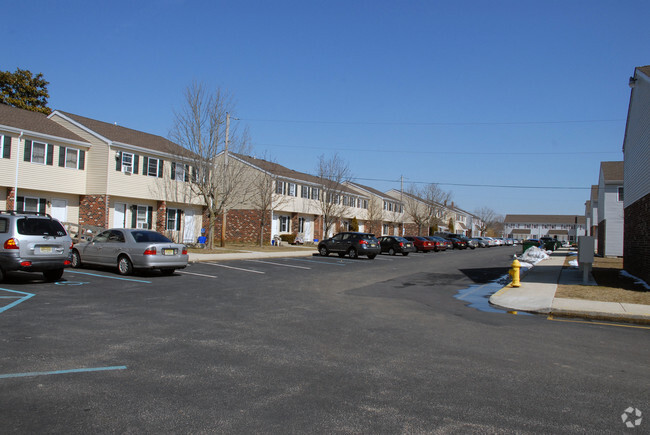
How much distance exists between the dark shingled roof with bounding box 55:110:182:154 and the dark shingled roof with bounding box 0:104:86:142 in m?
1.14

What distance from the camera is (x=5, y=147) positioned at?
76.4 ft

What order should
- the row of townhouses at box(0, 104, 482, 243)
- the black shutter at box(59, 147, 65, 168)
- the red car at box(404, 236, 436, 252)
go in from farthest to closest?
1. the red car at box(404, 236, 436, 252)
2. the black shutter at box(59, 147, 65, 168)
3. the row of townhouses at box(0, 104, 482, 243)

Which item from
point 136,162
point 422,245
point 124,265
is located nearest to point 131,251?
point 124,265

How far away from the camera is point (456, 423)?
169 inches

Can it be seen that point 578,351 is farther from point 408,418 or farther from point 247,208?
point 247,208

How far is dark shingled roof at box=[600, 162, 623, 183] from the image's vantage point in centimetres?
3625

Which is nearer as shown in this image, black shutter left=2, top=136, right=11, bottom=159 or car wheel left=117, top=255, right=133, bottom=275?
car wheel left=117, top=255, right=133, bottom=275

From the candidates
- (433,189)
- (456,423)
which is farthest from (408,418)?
(433,189)

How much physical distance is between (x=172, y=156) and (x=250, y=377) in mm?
26419

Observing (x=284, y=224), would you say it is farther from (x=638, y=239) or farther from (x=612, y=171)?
(x=638, y=239)

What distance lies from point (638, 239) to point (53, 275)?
63.0ft

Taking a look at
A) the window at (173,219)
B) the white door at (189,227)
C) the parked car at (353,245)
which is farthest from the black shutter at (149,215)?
the parked car at (353,245)

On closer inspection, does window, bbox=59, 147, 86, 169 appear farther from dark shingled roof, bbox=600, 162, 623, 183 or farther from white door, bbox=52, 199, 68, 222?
dark shingled roof, bbox=600, 162, 623, 183

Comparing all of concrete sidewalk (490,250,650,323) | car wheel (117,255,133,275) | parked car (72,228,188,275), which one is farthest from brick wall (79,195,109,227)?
concrete sidewalk (490,250,650,323)
